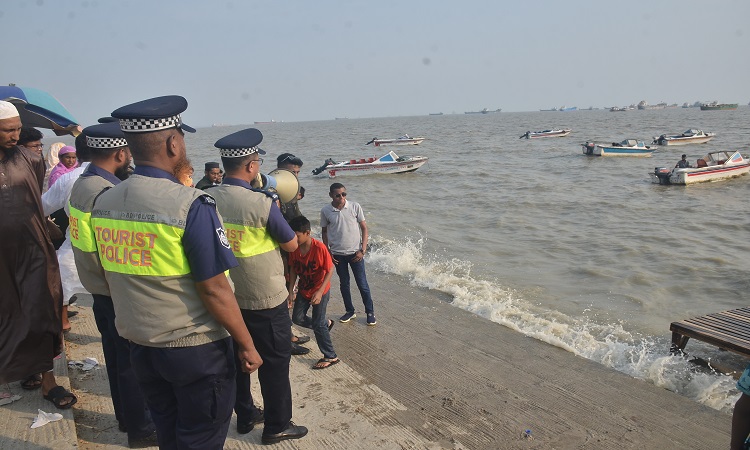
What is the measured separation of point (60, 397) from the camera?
11.8 ft

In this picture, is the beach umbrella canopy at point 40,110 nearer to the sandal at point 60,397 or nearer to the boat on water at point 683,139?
the sandal at point 60,397

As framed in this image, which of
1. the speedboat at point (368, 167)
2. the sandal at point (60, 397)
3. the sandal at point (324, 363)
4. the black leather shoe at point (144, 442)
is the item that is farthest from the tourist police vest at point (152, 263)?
the speedboat at point (368, 167)

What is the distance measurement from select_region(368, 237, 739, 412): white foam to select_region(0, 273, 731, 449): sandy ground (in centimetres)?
57

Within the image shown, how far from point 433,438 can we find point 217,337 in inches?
87.3

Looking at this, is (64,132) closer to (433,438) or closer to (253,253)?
(253,253)

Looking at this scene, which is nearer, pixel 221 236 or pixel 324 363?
pixel 221 236

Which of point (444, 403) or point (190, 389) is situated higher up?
point (190, 389)

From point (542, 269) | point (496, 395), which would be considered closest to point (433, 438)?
point (496, 395)

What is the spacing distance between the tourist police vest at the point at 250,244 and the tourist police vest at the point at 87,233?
71 centimetres

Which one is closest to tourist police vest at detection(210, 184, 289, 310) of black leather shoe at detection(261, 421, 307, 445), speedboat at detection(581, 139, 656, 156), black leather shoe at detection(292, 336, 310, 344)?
black leather shoe at detection(261, 421, 307, 445)

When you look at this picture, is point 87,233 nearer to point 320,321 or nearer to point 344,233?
point 320,321

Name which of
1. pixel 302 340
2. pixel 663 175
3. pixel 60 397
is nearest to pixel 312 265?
pixel 302 340

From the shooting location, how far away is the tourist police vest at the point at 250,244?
10.2 feet

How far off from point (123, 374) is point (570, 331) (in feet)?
18.7
